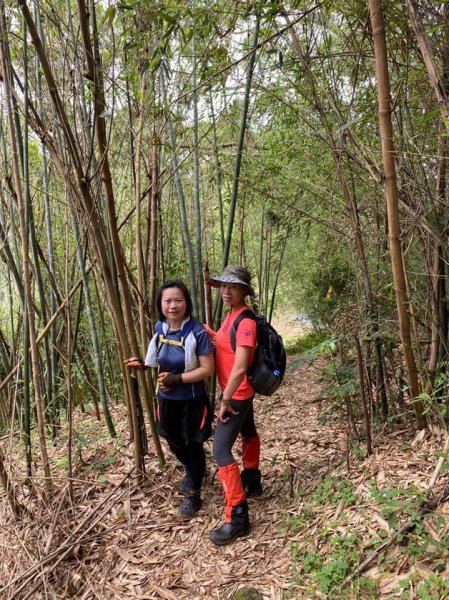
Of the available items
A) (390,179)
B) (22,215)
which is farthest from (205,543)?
(390,179)

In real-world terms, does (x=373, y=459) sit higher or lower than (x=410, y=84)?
lower

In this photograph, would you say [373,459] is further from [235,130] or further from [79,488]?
[235,130]

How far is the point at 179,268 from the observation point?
13.4 ft

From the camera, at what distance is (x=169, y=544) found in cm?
226

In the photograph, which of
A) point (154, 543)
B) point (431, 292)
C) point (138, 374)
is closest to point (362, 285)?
point (431, 292)

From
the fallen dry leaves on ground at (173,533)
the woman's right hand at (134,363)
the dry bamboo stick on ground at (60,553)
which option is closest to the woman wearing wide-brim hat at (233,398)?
the fallen dry leaves on ground at (173,533)

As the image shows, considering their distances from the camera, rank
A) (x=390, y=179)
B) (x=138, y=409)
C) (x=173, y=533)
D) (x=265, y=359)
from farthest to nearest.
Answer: (x=138, y=409) → (x=173, y=533) → (x=265, y=359) → (x=390, y=179)

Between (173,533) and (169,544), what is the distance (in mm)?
72

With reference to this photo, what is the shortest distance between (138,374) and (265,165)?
6.66ft

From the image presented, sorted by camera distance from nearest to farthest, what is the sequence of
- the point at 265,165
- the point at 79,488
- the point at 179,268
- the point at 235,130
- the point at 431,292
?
1. the point at 431,292
2. the point at 79,488
3. the point at 265,165
4. the point at 179,268
5. the point at 235,130

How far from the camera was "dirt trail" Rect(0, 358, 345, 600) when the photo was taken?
6.57ft

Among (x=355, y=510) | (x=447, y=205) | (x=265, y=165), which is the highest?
(x=265, y=165)

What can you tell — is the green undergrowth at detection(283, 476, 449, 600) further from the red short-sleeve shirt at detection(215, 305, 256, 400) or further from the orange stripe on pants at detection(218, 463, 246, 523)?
the red short-sleeve shirt at detection(215, 305, 256, 400)

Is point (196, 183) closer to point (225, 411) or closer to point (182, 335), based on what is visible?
point (182, 335)
